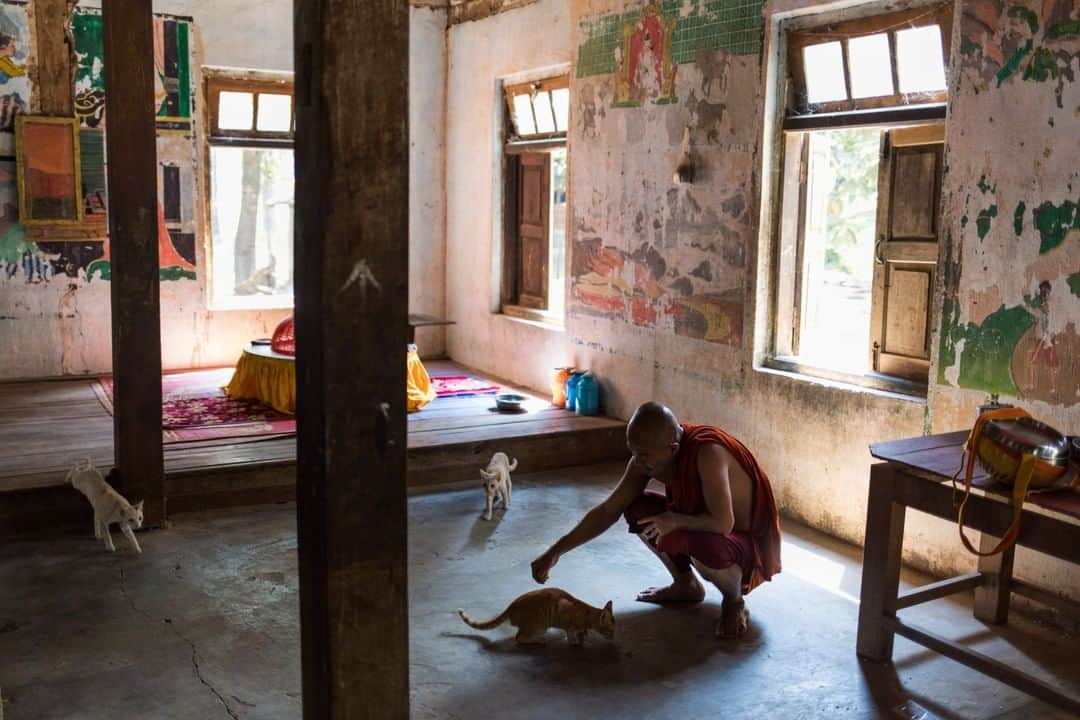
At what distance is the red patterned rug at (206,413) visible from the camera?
6.90 m

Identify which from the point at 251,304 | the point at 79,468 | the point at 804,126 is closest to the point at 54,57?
the point at 251,304

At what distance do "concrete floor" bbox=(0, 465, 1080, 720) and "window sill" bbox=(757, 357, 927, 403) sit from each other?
89 cm

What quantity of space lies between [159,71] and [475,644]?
21.5ft

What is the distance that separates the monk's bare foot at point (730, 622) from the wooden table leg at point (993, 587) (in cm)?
114

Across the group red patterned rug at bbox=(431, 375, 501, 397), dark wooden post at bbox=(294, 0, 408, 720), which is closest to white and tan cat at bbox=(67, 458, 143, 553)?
dark wooden post at bbox=(294, 0, 408, 720)

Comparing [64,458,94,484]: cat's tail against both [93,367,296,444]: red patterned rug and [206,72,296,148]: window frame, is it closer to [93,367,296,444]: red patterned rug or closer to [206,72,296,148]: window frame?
[93,367,296,444]: red patterned rug

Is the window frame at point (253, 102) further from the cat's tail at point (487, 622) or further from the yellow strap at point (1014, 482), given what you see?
the yellow strap at point (1014, 482)

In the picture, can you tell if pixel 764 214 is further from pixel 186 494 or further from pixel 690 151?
pixel 186 494

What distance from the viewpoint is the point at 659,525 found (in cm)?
425

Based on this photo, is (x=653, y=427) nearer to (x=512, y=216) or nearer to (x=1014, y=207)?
(x=1014, y=207)

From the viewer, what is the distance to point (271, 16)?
30.2ft

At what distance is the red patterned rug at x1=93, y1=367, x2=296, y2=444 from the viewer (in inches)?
272

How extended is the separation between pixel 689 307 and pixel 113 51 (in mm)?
3715

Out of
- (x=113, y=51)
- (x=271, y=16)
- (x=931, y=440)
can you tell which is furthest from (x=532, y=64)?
(x=931, y=440)
